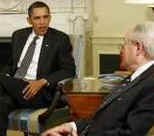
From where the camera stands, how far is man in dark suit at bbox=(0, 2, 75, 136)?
3.49m

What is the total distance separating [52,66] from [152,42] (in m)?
1.62

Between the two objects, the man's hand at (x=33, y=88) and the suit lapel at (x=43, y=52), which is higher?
the suit lapel at (x=43, y=52)

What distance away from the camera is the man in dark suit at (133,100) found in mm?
2027

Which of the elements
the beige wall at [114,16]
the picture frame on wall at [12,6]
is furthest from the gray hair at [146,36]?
the picture frame on wall at [12,6]

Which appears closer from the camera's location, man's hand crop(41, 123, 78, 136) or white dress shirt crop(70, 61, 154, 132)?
white dress shirt crop(70, 61, 154, 132)

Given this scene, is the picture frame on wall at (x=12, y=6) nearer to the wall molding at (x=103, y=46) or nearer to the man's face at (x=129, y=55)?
the wall molding at (x=103, y=46)

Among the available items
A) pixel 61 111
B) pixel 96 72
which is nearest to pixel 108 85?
pixel 61 111

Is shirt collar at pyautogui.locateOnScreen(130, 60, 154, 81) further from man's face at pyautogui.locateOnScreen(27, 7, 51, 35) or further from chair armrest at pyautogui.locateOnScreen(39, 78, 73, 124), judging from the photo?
man's face at pyautogui.locateOnScreen(27, 7, 51, 35)

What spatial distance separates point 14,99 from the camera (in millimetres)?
3564

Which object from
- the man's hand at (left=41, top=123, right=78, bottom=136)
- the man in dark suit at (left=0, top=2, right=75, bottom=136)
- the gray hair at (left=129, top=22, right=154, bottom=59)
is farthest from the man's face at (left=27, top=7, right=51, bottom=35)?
the gray hair at (left=129, top=22, right=154, bottom=59)

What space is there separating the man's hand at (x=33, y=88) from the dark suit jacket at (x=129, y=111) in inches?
47.9

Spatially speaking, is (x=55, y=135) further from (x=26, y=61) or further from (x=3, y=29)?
(x=3, y=29)

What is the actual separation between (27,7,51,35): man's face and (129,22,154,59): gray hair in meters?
1.59

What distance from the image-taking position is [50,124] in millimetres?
3371
